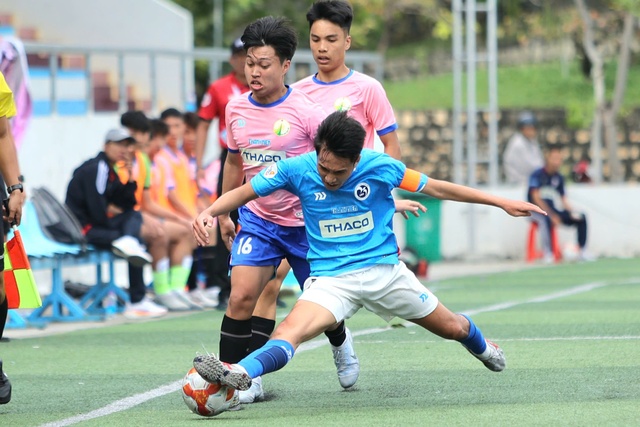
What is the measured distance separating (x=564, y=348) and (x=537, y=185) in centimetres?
1213

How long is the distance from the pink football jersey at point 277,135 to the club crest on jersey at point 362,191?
617 millimetres

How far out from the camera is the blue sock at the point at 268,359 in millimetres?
6390

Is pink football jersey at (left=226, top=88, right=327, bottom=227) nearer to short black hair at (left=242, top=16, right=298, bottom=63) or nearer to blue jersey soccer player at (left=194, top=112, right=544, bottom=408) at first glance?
short black hair at (left=242, top=16, right=298, bottom=63)

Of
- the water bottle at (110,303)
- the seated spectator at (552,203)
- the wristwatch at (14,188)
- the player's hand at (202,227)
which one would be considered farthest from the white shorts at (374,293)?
the seated spectator at (552,203)

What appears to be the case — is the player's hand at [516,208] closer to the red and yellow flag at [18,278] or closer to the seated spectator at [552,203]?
the red and yellow flag at [18,278]

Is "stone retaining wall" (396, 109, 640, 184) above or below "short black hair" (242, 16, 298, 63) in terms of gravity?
below

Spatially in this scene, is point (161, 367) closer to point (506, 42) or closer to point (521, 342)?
point (521, 342)

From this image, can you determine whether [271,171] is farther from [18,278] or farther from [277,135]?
[18,278]

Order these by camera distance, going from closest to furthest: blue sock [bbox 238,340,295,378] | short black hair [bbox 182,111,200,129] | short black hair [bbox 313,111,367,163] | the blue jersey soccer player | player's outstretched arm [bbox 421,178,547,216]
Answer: blue sock [bbox 238,340,295,378]
short black hair [bbox 313,111,367,163]
the blue jersey soccer player
player's outstretched arm [bbox 421,178,547,216]
short black hair [bbox 182,111,200,129]

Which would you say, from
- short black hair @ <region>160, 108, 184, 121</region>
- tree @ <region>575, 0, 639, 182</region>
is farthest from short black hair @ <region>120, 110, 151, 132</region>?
tree @ <region>575, 0, 639, 182</region>

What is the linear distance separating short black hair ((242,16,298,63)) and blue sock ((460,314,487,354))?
163cm

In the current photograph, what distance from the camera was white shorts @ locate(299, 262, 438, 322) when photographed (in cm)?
680

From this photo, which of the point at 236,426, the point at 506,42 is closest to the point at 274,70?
the point at 236,426

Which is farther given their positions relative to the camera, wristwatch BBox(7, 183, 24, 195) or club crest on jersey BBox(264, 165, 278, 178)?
wristwatch BBox(7, 183, 24, 195)
